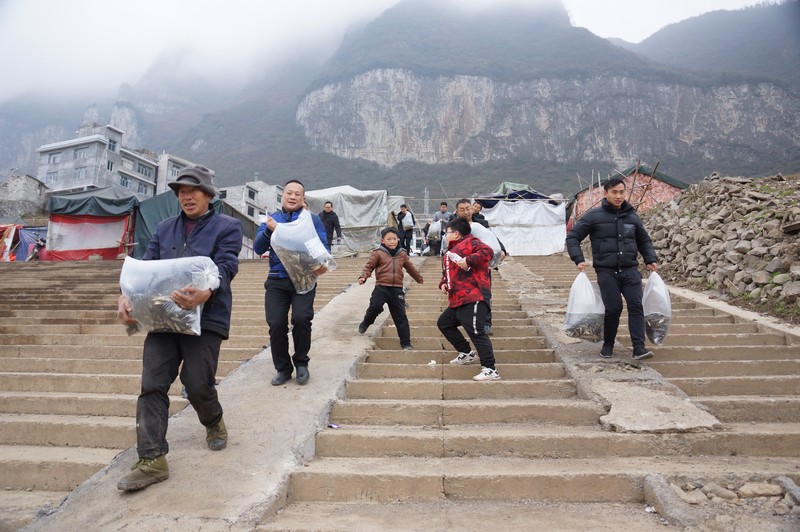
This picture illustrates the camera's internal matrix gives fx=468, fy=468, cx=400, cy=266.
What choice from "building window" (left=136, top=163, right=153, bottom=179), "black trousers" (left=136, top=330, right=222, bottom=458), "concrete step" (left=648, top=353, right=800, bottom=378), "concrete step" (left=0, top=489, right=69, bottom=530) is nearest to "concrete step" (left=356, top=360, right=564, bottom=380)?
"concrete step" (left=648, top=353, right=800, bottom=378)

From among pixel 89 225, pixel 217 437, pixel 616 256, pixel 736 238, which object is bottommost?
pixel 217 437

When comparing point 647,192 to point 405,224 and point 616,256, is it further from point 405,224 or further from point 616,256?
point 616,256

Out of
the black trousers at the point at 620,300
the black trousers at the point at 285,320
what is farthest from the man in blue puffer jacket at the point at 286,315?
the black trousers at the point at 620,300

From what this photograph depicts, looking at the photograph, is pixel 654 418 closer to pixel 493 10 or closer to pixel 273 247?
pixel 273 247

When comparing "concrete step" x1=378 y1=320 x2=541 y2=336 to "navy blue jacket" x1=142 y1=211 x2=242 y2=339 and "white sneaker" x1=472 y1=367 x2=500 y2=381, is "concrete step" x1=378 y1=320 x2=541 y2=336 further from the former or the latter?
"navy blue jacket" x1=142 y1=211 x2=242 y2=339

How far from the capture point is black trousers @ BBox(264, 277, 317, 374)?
3.82 metres

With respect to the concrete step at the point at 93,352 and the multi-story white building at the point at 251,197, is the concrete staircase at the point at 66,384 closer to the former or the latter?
the concrete step at the point at 93,352

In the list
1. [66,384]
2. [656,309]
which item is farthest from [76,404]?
[656,309]

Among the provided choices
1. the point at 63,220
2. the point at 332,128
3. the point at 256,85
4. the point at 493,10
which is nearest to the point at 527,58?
the point at 493,10

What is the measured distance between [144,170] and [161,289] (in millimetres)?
55261

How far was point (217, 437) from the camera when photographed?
2.82 metres

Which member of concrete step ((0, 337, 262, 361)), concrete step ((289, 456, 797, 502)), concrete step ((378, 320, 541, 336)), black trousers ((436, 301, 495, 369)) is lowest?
concrete step ((289, 456, 797, 502))

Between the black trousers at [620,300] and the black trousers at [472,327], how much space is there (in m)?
1.09

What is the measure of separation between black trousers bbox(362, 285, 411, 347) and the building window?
5273cm
